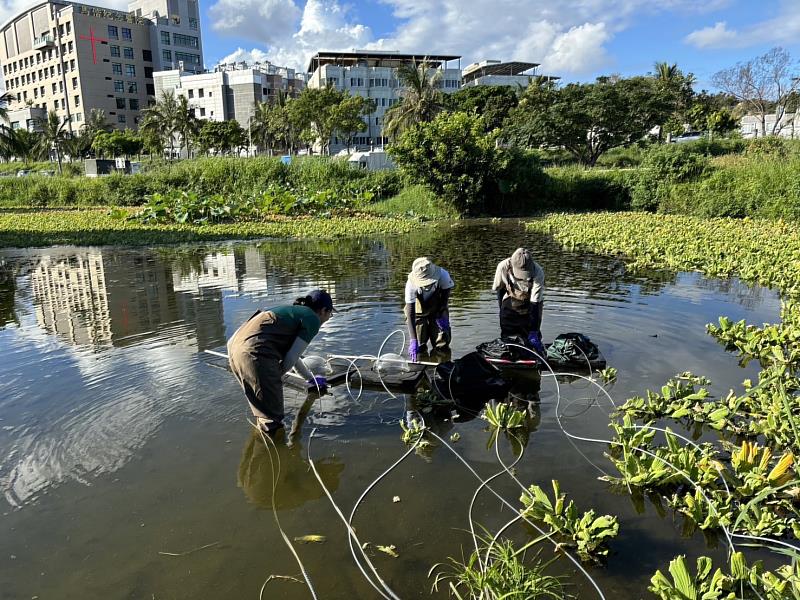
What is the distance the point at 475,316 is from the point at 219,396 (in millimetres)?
4371

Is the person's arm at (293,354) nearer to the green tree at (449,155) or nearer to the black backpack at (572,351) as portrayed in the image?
the black backpack at (572,351)

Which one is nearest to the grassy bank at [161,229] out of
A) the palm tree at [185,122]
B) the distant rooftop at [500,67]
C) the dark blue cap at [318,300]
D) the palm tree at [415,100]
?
the dark blue cap at [318,300]

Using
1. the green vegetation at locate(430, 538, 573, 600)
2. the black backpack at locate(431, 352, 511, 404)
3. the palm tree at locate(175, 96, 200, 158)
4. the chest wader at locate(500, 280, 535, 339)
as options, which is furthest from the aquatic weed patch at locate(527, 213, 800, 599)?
the palm tree at locate(175, 96, 200, 158)

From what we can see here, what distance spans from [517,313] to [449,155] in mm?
19864

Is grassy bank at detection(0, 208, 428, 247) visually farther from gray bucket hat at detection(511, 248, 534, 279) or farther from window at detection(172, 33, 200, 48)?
window at detection(172, 33, 200, 48)

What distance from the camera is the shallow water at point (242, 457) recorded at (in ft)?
10.8

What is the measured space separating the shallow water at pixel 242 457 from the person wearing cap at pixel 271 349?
1.23 ft

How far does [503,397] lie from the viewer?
5660 millimetres

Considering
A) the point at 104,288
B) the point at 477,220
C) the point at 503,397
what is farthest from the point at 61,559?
the point at 477,220

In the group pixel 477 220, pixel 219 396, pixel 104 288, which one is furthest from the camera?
pixel 477 220

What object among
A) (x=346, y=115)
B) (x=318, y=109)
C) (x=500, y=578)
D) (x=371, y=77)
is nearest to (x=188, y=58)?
(x=371, y=77)

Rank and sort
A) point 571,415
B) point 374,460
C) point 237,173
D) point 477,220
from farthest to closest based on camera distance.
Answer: point 237,173 → point 477,220 → point 571,415 → point 374,460

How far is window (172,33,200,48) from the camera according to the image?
8375 centimetres

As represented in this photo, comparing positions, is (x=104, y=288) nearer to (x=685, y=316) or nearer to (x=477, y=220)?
(x=685, y=316)
